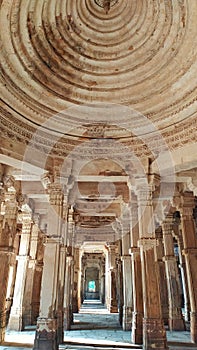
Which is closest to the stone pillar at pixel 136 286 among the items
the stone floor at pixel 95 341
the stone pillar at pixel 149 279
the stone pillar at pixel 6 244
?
the stone floor at pixel 95 341

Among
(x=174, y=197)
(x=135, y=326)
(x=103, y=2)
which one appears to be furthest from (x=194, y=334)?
(x=103, y=2)

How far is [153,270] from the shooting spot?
25.9 ft

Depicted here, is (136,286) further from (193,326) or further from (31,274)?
(31,274)

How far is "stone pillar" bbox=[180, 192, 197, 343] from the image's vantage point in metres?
9.97

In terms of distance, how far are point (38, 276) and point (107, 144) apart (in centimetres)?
879

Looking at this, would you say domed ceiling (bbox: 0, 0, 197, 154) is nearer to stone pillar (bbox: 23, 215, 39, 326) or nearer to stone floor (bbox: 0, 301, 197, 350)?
stone floor (bbox: 0, 301, 197, 350)

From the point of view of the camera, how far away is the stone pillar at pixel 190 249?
9969 mm

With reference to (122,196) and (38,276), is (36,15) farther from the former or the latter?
(38,276)

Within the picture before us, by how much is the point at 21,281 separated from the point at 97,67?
9.48 metres

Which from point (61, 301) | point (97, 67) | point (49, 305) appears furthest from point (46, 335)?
point (97, 67)

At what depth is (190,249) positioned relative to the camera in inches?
410

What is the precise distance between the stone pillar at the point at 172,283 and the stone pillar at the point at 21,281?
6.31 meters

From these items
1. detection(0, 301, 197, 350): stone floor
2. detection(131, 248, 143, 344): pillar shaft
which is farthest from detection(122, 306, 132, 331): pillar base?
detection(131, 248, 143, 344): pillar shaft

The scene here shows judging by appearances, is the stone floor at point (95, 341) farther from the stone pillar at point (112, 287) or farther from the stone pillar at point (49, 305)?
the stone pillar at point (112, 287)
